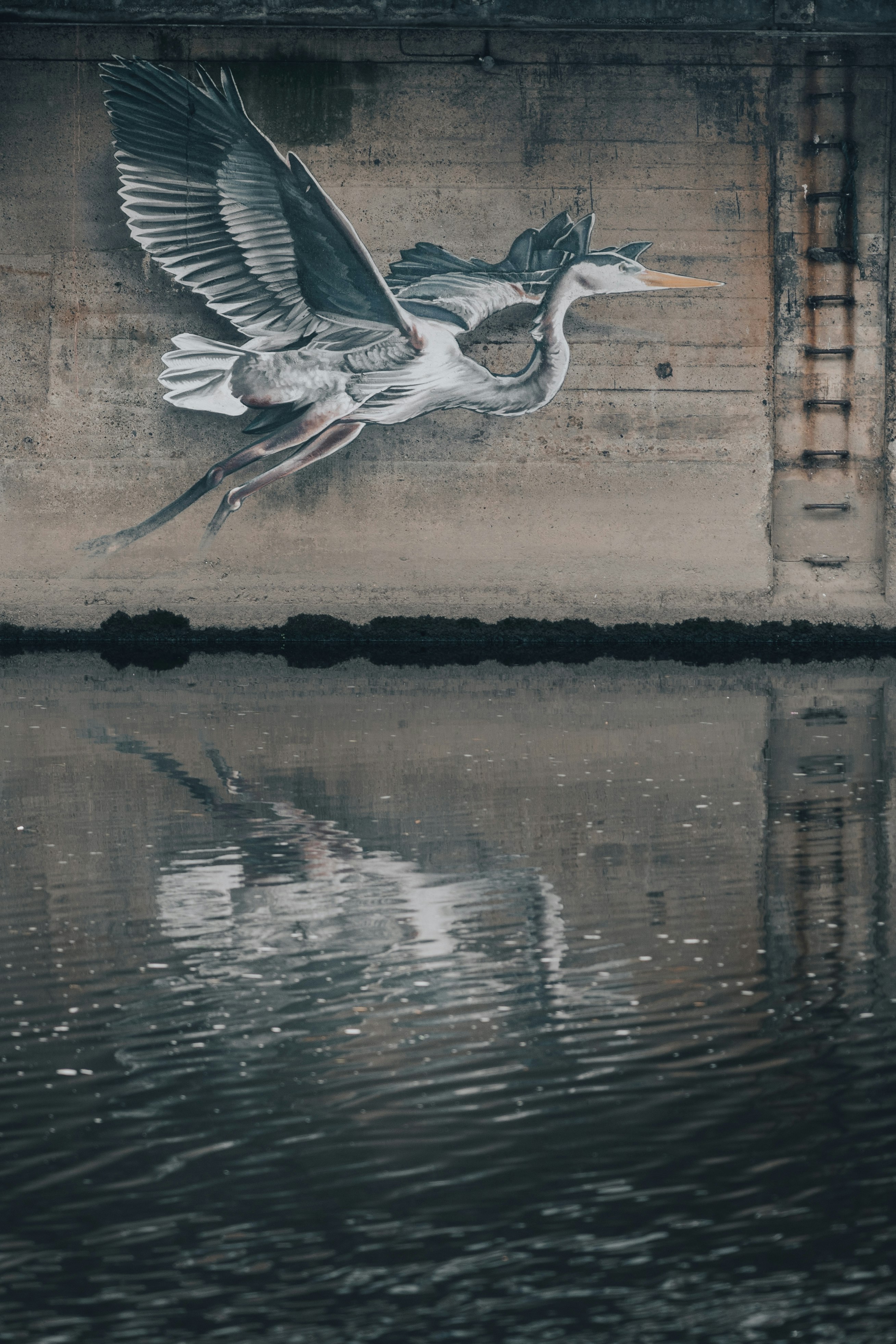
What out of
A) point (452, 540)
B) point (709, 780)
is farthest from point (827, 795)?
point (452, 540)

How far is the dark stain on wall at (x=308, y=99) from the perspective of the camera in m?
17.5

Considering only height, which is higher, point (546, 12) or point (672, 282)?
point (546, 12)

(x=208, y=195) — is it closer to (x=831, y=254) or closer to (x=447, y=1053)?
(x=831, y=254)

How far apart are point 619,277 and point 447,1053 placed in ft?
44.8

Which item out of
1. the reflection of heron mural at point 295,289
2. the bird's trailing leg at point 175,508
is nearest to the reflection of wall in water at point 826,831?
the reflection of heron mural at point 295,289

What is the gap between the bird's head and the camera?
57.6 ft

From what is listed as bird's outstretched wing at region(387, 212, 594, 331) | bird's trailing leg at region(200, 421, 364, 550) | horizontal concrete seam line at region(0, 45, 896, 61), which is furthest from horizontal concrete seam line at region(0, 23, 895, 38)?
bird's trailing leg at region(200, 421, 364, 550)

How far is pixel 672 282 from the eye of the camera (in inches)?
694

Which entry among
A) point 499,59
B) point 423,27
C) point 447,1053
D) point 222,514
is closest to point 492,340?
point 499,59

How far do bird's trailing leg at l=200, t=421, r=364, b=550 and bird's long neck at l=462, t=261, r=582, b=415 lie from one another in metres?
1.38

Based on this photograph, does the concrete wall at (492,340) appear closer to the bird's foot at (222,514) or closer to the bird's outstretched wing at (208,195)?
the bird's foot at (222,514)

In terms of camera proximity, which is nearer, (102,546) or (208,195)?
(208,195)

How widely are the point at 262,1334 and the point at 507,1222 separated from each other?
717mm

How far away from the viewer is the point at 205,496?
17625 millimetres
